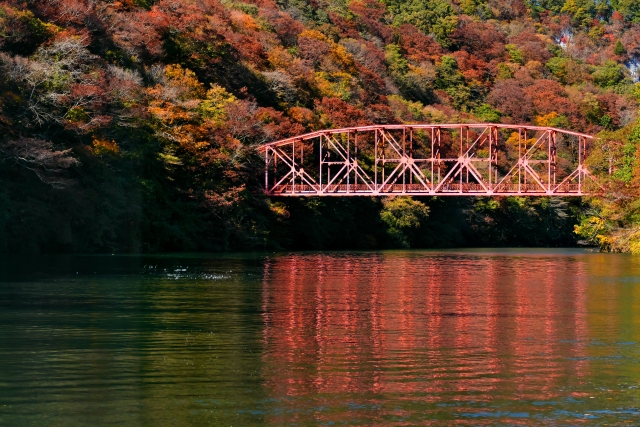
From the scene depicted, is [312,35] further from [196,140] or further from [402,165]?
[196,140]

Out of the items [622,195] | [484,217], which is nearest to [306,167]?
[484,217]

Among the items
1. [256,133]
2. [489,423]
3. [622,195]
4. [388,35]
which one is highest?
[388,35]

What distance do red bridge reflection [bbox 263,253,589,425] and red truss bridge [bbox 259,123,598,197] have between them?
48299 mm

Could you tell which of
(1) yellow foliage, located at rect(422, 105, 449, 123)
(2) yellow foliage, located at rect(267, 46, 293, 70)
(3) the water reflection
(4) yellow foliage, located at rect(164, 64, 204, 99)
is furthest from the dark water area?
(1) yellow foliage, located at rect(422, 105, 449, 123)

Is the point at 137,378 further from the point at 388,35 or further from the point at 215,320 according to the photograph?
the point at 388,35

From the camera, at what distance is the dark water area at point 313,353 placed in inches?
705

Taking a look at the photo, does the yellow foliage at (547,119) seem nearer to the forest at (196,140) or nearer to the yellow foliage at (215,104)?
the forest at (196,140)

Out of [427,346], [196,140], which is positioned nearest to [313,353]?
[427,346]

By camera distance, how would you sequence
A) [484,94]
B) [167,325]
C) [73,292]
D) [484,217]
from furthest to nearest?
1. [484,94]
2. [484,217]
3. [73,292]
4. [167,325]

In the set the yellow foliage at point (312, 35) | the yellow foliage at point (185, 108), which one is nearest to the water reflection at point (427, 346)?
the yellow foliage at point (185, 108)

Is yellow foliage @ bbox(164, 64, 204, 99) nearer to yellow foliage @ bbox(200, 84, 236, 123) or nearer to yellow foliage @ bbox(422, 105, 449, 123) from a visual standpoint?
yellow foliage @ bbox(200, 84, 236, 123)

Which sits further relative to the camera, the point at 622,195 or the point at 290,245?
the point at 290,245

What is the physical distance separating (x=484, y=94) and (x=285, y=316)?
509 ft

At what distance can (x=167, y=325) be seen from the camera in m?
27.9
